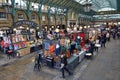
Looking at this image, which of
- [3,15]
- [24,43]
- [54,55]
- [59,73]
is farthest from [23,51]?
[3,15]

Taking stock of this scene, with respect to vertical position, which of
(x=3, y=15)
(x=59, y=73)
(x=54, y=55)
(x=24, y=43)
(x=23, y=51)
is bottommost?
(x=59, y=73)

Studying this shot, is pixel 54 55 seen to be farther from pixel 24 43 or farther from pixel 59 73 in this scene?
pixel 24 43

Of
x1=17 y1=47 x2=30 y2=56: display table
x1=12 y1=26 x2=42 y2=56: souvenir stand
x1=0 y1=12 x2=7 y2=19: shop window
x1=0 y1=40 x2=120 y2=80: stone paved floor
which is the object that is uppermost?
x1=0 y1=12 x2=7 y2=19: shop window

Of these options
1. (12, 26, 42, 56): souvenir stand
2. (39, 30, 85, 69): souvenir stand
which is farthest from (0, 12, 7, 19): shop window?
(39, 30, 85, 69): souvenir stand

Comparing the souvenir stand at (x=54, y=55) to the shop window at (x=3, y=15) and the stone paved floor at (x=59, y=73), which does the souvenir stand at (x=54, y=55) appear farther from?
the shop window at (x=3, y=15)

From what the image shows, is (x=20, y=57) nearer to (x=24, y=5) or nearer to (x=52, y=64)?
(x=52, y=64)

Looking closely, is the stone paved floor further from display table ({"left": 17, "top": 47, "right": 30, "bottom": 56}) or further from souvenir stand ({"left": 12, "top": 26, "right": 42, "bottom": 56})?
souvenir stand ({"left": 12, "top": 26, "right": 42, "bottom": 56})

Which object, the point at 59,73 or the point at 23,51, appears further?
the point at 23,51

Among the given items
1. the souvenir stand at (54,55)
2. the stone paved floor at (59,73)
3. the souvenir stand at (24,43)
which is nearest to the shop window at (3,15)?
the souvenir stand at (24,43)

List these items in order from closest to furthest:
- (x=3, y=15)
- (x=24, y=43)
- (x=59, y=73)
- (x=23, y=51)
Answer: (x=59, y=73) < (x=23, y=51) < (x=24, y=43) < (x=3, y=15)

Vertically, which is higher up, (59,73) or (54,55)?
(54,55)

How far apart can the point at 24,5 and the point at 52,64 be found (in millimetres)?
18639

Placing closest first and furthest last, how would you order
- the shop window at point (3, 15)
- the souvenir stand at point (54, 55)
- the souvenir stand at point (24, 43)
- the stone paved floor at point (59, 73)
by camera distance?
the stone paved floor at point (59, 73)
the souvenir stand at point (54, 55)
the souvenir stand at point (24, 43)
the shop window at point (3, 15)

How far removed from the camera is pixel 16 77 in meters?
9.55
